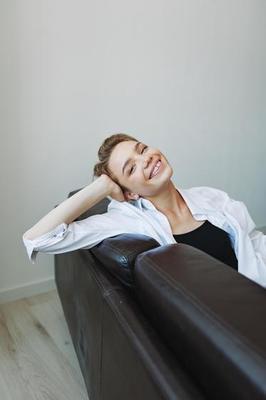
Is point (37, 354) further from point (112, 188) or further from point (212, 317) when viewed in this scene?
point (212, 317)

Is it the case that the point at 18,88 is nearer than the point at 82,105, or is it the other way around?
the point at 18,88

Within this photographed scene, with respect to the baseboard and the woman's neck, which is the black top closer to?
the woman's neck

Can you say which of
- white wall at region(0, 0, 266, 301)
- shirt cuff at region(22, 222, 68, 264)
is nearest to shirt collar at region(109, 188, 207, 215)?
shirt cuff at region(22, 222, 68, 264)

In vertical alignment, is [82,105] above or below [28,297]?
above

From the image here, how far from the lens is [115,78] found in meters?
2.12

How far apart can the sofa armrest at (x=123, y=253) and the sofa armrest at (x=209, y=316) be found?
0.08 m

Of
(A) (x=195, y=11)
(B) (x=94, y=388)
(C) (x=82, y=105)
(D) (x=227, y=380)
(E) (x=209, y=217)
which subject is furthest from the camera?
(A) (x=195, y=11)

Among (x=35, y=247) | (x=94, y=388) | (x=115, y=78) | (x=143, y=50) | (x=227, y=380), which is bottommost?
(x=94, y=388)

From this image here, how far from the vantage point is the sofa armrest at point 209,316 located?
0.55 metres

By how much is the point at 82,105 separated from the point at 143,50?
0.52 meters

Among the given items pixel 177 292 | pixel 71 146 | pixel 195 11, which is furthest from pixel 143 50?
pixel 177 292

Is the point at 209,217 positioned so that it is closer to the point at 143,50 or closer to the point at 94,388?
the point at 94,388

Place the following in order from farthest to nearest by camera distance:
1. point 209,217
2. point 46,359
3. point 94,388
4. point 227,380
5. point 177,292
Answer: point 46,359 < point 209,217 < point 94,388 < point 177,292 < point 227,380

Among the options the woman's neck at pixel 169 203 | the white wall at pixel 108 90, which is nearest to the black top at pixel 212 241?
the woman's neck at pixel 169 203
